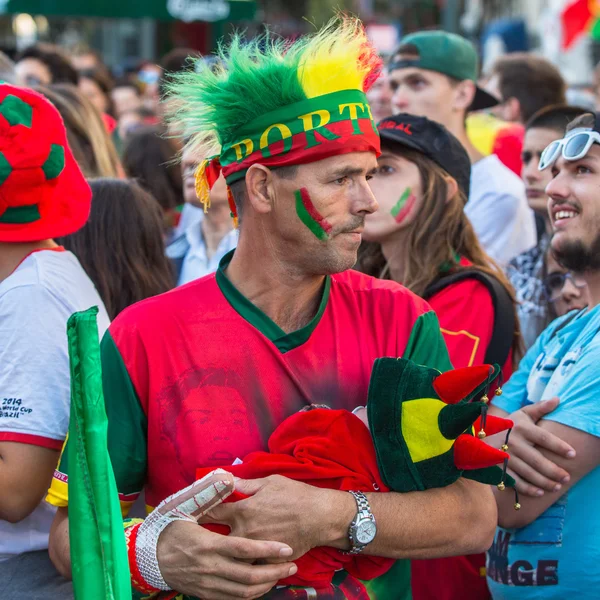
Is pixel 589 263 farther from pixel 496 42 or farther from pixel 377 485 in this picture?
pixel 496 42

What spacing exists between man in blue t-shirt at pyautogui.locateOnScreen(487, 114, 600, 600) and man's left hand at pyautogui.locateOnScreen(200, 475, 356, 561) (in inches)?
→ 30.3

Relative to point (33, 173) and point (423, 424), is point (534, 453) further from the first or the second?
point (33, 173)

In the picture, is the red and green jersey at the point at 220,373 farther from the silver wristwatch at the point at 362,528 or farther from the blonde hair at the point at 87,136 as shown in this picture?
the blonde hair at the point at 87,136

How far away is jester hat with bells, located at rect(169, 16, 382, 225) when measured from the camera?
2424mm

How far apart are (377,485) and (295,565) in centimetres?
28

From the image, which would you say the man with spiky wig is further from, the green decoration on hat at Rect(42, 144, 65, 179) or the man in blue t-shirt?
the green decoration on hat at Rect(42, 144, 65, 179)

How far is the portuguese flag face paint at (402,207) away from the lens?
12.6 feet

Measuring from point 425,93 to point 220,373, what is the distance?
3.94 m

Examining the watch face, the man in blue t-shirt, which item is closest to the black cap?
the man in blue t-shirt

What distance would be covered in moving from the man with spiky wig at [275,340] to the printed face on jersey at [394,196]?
1.28m

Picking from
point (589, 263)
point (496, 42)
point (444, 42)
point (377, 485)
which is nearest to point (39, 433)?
point (377, 485)

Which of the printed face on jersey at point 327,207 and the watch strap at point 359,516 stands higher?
the printed face on jersey at point 327,207

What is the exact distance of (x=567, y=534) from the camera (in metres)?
2.75

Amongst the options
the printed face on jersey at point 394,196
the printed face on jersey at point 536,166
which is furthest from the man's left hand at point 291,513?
the printed face on jersey at point 536,166
